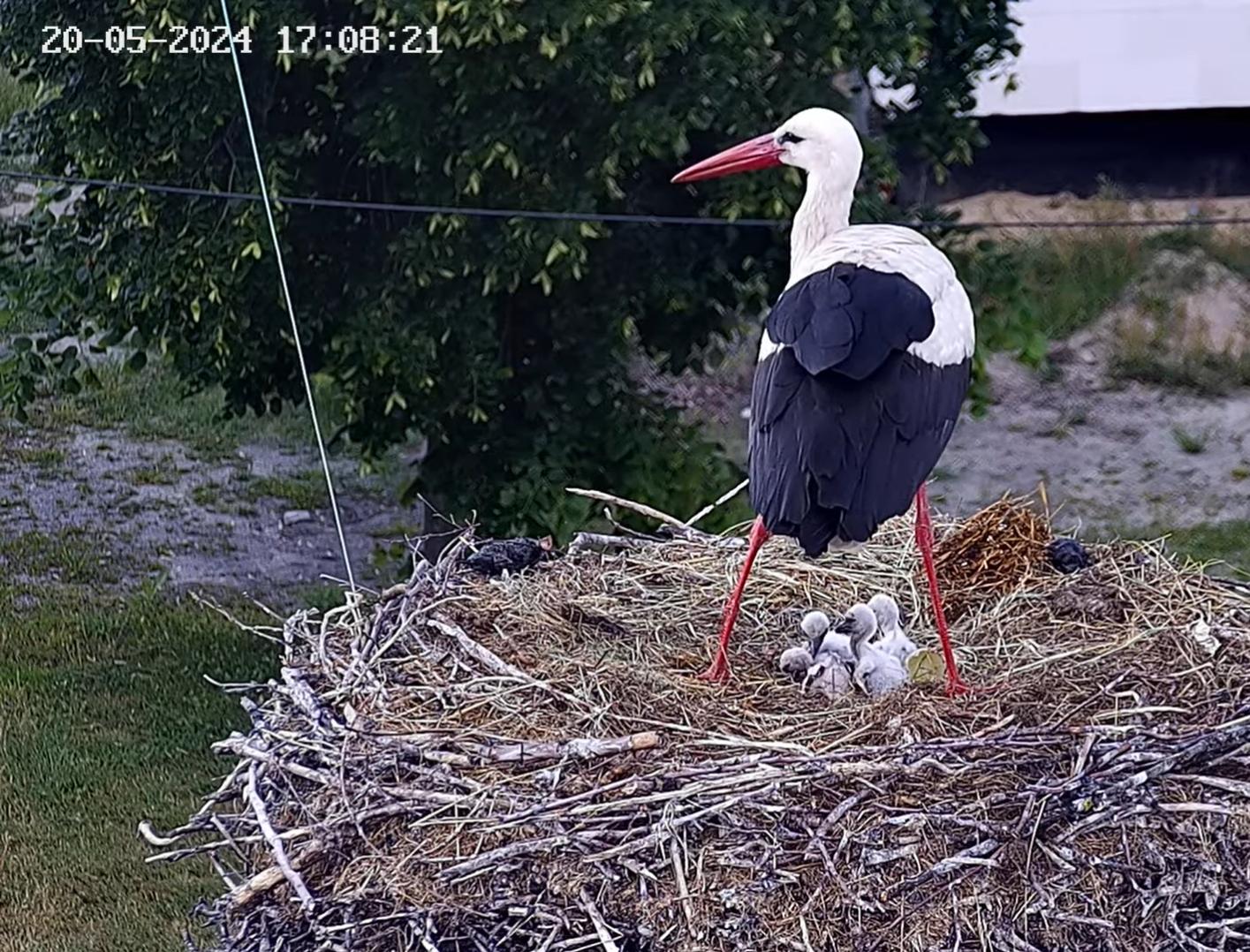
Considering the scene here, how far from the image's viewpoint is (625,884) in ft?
9.54

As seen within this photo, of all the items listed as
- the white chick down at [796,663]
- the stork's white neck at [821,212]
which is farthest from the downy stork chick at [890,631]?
the stork's white neck at [821,212]

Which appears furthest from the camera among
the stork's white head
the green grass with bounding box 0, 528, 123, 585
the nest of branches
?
the green grass with bounding box 0, 528, 123, 585

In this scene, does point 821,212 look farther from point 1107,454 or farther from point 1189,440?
point 1189,440

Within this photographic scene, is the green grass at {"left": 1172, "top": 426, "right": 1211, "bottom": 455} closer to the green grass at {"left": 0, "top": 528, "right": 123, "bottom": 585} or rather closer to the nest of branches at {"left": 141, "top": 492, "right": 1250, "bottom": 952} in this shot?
the green grass at {"left": 0, "top": 528, "right": 123, "bottom": 585}

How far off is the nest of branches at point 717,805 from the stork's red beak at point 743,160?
1222mm

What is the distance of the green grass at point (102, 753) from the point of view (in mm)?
4879

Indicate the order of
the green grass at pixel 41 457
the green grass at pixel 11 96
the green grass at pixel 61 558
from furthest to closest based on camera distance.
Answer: the green grass at pixel 41 457 < the green grass at pixel 61 558 < the green grass at pixel 11 96

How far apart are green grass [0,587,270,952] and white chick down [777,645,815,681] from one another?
190 cm

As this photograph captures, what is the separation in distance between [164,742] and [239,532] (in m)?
1.88

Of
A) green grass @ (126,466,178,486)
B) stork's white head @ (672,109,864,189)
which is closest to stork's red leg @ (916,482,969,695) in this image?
stork's white head @ (672,109,864,189)

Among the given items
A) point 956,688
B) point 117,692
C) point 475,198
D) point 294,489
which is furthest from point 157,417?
point 956,688
